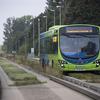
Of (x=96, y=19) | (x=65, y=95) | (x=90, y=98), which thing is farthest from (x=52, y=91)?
(x=96, y=19)

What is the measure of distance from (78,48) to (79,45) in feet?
0.66

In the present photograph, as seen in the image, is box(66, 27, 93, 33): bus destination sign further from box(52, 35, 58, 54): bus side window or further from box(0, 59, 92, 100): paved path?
box(0, 59, 92, 100): paved path

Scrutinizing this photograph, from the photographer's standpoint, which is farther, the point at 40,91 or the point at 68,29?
the point at 68,29

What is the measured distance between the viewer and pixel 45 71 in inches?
1388

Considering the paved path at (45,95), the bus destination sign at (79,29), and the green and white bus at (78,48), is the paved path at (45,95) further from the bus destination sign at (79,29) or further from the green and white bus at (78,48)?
the bus destination sign at (79,29)

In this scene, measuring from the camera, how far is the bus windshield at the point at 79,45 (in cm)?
3209

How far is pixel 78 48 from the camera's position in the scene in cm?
3206

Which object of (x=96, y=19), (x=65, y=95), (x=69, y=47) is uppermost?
(x=96, y=19)

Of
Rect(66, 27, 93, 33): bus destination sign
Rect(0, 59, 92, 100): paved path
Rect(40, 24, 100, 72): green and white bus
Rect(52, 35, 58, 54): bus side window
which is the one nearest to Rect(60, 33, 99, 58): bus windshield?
Rect(40, 24, 100, 72): green and white bus

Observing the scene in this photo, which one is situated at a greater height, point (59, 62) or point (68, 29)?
point (68, 29)

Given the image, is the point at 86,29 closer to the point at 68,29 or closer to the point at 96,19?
the point at 68,29

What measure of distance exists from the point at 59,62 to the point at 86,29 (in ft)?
8.58

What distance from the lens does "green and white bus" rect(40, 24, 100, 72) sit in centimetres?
3203

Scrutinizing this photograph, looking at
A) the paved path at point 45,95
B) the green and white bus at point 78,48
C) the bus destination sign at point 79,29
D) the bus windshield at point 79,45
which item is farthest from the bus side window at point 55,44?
the paved path at point 45,95
